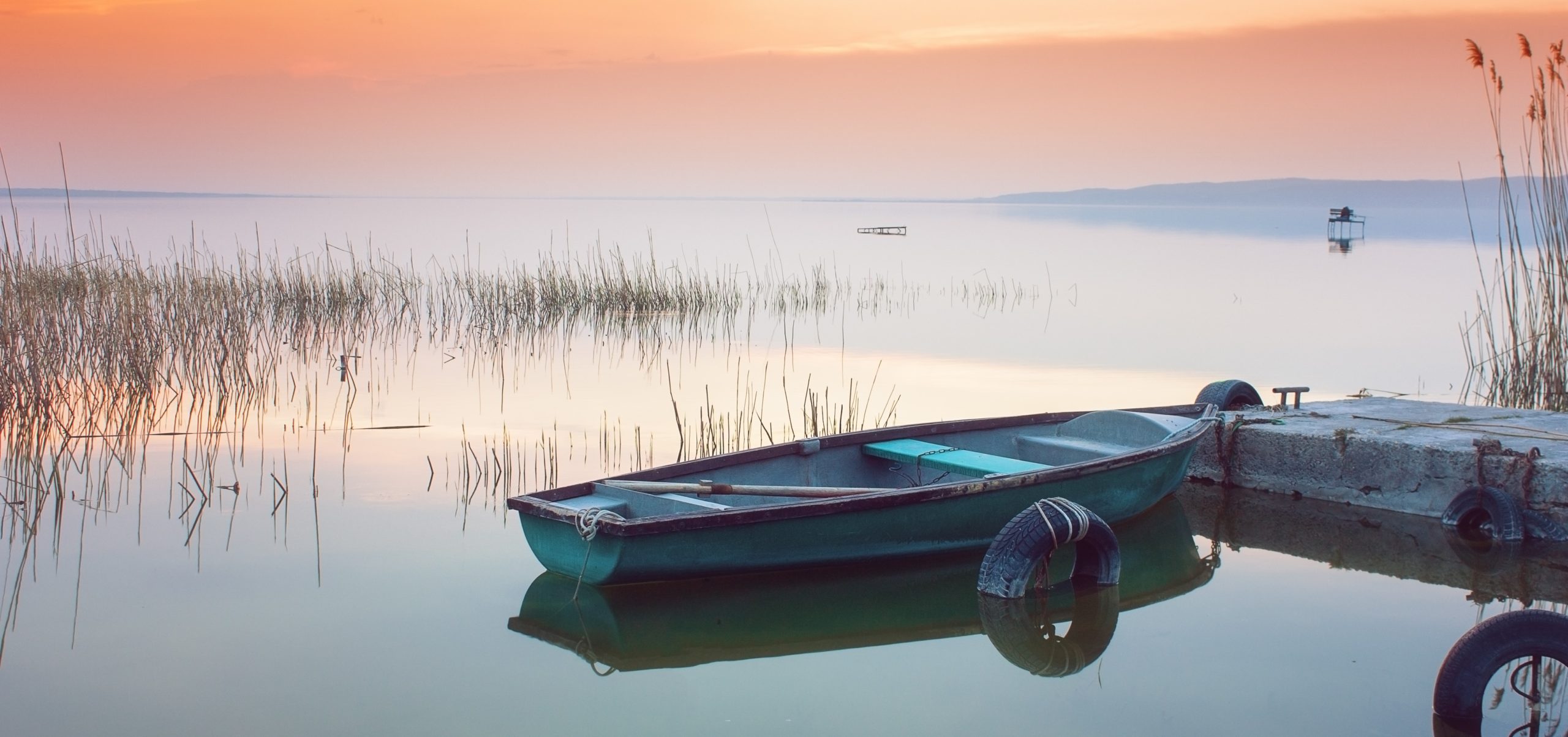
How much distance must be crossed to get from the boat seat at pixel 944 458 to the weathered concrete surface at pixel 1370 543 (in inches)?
48.4

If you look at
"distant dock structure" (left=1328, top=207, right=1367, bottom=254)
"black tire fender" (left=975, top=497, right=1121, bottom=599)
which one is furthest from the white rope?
"distant dock structure" (left=1328, top=207, right=1367, bottom=254)

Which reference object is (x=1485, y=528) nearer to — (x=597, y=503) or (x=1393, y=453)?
(x=1393, y=453)

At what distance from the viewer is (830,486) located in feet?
21.3

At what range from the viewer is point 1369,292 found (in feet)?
73.5

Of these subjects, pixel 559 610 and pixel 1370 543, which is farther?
pixel 1370 543

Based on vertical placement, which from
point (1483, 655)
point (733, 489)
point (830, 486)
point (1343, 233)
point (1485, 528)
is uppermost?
point (1343, 233)

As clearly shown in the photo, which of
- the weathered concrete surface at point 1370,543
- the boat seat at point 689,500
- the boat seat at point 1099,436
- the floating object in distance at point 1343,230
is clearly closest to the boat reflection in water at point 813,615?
the boat seat at point 689,500

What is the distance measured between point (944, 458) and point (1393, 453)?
2515 millimetres

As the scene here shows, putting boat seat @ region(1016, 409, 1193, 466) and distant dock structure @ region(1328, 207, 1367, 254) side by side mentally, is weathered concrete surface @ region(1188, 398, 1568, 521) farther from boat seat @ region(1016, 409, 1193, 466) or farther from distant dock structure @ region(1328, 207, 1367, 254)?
distant dock structure @ region(1328, 207, 1367, 254)

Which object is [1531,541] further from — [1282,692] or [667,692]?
[667,692]

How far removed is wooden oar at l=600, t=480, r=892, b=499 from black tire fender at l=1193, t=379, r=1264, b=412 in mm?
3634

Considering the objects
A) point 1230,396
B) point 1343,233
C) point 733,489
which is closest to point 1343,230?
point 1343,233

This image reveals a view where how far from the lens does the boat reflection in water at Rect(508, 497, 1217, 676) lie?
501cm

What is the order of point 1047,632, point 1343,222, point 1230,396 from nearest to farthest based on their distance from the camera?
point 1047,632 < point 1230,396 < point 1343,222
